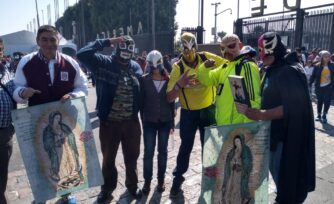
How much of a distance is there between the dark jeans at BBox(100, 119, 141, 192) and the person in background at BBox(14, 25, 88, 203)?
64 cm

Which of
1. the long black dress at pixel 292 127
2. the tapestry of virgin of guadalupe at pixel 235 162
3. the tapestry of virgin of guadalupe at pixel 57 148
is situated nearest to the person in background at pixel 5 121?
the tapestry of virgin of guadalupe at pixel 57 148

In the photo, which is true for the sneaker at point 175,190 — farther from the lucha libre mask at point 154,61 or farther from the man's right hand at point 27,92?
the man's right hand at point 27,92

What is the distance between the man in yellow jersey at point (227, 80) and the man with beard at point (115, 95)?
93 centimetres


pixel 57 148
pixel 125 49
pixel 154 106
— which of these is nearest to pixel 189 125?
pixel 154 106

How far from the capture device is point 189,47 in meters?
3.64

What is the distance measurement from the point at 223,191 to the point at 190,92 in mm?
1360

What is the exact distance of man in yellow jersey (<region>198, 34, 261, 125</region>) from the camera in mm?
2912

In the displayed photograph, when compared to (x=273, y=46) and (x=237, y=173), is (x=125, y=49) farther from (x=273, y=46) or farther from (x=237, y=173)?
(x=237, y=173)

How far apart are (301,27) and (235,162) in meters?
11.3

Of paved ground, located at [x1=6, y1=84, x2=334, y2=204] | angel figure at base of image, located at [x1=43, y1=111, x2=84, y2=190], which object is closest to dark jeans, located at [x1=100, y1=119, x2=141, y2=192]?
paved ground, located at [x1=6, y1=84, x2=334, y2=204]

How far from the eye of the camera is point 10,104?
291 centimetres

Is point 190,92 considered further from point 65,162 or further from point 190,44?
point 65,162

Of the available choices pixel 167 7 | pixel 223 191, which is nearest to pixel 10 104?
pixel 223 191

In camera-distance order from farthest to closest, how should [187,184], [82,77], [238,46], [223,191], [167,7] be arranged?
[167,7] → [187,184] → [82,77] → [238,46] → [223,191]
